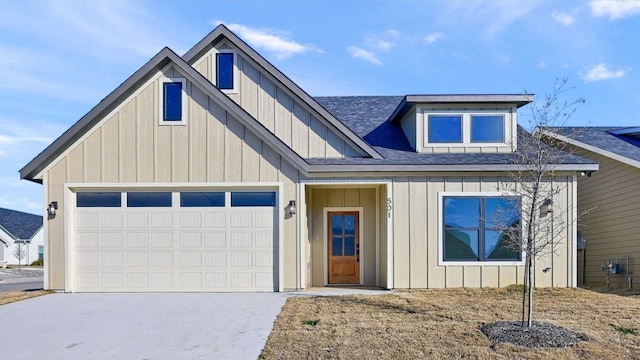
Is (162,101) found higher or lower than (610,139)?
higher

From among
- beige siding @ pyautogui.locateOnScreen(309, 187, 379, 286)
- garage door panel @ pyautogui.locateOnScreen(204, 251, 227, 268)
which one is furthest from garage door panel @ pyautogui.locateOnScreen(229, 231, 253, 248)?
beige siding @ pyautogui.locateOnScreen(309, 187, 379, 286)

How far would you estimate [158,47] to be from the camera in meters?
12.2

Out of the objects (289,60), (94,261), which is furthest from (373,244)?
(94,261)

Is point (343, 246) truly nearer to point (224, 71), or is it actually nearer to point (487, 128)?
point (487, 128)

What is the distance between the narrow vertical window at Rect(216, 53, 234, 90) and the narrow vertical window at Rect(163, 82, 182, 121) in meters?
1.85

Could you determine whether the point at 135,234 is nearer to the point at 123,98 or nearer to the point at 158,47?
the point at 123,98

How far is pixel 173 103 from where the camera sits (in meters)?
12.2

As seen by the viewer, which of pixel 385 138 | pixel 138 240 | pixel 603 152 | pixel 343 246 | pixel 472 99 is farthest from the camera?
pixel 603 152

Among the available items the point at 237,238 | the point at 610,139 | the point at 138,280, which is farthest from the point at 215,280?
the point at 610,139

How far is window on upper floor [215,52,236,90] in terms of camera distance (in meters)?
13.9

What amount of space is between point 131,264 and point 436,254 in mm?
7034

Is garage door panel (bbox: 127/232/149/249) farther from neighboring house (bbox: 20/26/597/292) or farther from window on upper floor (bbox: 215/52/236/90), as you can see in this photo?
window on upper floor (bbox: 215/52/236/90)

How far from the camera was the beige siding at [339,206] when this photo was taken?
13927 millimetres

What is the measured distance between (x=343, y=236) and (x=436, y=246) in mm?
2717
